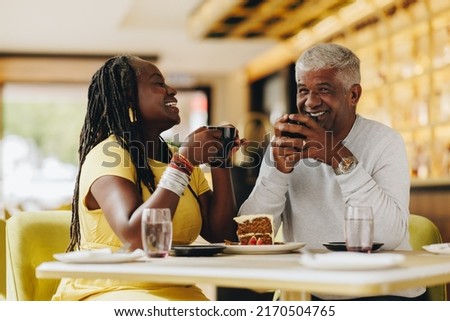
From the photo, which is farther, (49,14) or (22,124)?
(22,124)

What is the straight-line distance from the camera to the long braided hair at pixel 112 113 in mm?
2184

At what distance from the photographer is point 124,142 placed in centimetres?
213

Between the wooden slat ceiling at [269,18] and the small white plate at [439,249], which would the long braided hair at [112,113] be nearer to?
the small white plate at [439,249]

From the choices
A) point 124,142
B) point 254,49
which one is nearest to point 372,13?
point 254,49

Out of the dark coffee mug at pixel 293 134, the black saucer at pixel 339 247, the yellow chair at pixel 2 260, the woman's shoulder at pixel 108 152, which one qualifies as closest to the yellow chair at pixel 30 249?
the yellow chair at pixel 2 260

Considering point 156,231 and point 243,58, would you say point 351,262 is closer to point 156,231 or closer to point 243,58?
point 156,231

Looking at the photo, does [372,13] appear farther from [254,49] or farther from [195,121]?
[195,121]

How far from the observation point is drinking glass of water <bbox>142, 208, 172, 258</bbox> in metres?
1.72

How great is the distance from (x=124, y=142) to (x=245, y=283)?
2.84 ft

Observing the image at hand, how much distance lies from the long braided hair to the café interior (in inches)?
17.0

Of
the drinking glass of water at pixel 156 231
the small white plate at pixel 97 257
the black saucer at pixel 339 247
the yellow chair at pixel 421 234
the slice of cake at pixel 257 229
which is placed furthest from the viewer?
the yellow chair at pixel 421 234

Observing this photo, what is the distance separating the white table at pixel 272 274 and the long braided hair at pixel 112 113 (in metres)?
0.55

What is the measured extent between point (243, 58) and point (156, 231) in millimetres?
9739

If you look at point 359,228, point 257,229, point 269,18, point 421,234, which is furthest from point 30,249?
point 269,18
